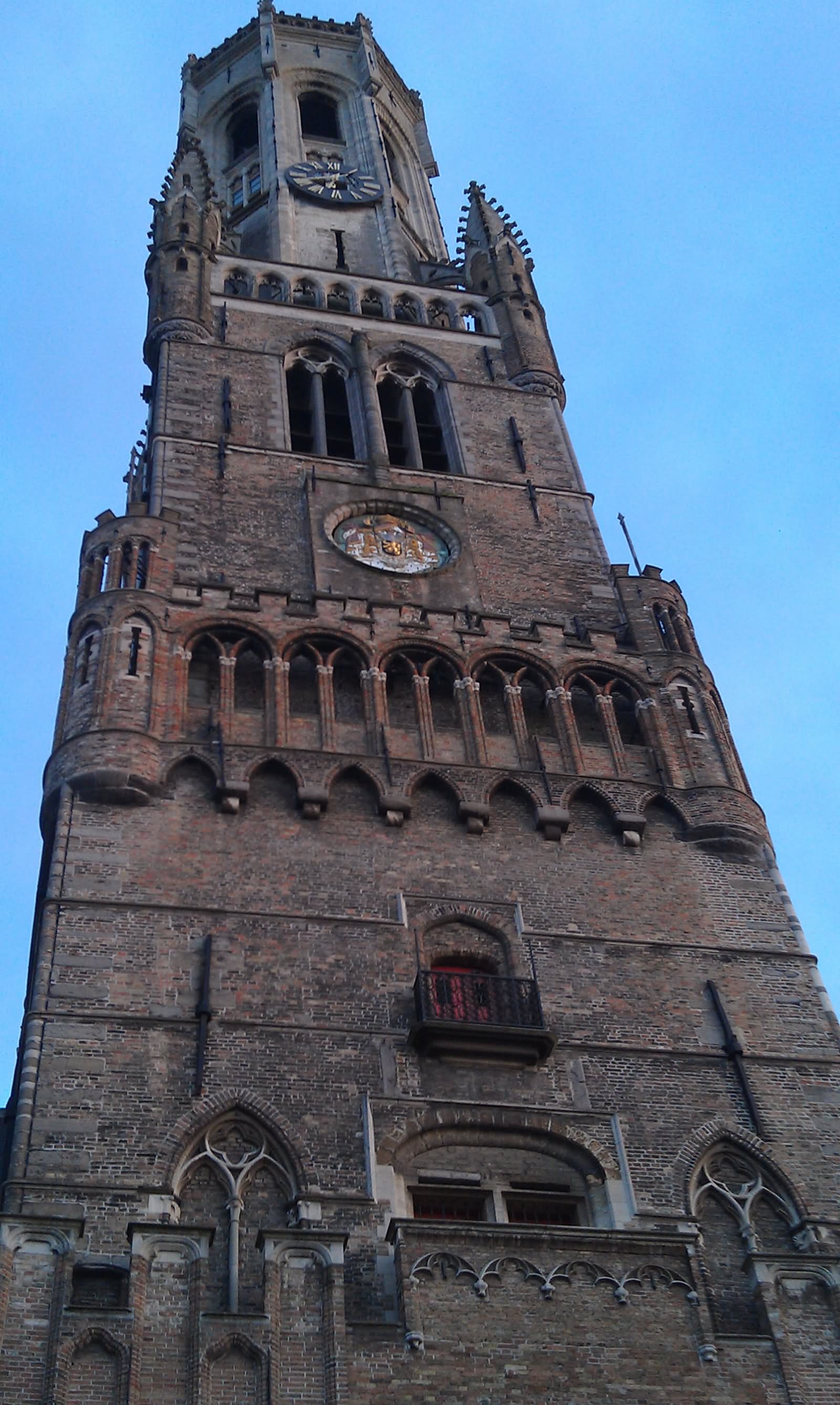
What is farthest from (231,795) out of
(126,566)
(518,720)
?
(126,566)

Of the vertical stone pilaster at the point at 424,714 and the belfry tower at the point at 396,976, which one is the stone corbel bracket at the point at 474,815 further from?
the vertical stone pilaster at the point at 424,714

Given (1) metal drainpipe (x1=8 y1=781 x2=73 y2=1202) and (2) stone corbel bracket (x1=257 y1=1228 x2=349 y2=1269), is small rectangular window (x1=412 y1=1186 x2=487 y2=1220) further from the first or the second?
(1) metal drainpipe (x1=8 y1=781 x2=73 y2=1202)

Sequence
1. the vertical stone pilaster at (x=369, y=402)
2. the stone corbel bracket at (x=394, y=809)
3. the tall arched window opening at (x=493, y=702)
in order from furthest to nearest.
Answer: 1. the vertical stone pilaster at (x=369, y=402)
2. the tall arched window opening at (x=493, y=702)
3. the stone corbel bracket at (x=394, y=809)

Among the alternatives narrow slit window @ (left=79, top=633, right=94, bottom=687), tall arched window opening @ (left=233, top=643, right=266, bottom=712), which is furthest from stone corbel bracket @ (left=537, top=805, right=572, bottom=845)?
narrow slit window @ (left=79, top=633, right=94, bottom=687)

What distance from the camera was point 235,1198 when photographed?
17.3 metres

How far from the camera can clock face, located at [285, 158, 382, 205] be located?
43.6 m

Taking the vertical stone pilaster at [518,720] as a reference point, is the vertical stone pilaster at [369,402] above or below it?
above

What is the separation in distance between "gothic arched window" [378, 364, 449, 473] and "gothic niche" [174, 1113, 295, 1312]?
54.8 ft

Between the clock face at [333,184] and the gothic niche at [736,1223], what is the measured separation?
31.5 meters

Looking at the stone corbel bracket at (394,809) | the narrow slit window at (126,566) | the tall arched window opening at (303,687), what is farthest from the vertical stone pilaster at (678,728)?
the narrow slit window at (126,566)

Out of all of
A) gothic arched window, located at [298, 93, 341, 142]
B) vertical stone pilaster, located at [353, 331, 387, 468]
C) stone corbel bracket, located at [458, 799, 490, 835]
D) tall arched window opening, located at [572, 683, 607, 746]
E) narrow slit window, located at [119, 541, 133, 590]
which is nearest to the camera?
stone corbel bracket, located at [458, 799, 490, 835]

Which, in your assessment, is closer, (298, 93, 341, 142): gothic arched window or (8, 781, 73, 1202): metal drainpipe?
(8, 781, 73, 1202): metal drainpipe

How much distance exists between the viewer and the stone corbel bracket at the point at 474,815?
2280 cm

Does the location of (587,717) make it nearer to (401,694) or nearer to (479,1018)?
(401,694)
